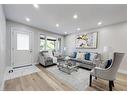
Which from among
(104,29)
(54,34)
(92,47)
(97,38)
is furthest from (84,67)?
(54,34)

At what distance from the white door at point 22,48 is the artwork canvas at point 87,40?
3453 millimetres

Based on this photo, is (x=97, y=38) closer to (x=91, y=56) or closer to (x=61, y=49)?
(x=91, y=56)

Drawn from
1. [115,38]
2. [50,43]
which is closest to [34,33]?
[50,43]

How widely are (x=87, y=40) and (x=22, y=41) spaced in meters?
4.19

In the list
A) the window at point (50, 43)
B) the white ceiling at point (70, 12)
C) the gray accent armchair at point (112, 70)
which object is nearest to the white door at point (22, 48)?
the white ceiling at point (70, 12)

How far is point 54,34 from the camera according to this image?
6.23 m

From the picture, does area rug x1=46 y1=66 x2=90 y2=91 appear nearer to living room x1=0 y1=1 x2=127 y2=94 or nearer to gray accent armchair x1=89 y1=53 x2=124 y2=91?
living room x1=0 y1=1 x2=127 y2=94

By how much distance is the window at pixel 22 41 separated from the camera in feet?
14.0

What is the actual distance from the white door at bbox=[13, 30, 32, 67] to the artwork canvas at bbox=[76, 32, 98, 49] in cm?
345

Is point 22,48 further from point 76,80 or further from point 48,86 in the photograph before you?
point 76,80

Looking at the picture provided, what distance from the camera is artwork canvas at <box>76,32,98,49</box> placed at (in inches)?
183

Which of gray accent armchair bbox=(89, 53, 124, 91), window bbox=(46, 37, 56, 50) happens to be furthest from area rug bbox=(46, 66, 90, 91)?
window bbox=(46, 37, 56, 50)

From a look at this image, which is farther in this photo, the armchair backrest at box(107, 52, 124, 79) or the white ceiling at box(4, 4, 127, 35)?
the white ceiling at box(4, 4, 127, 35)
